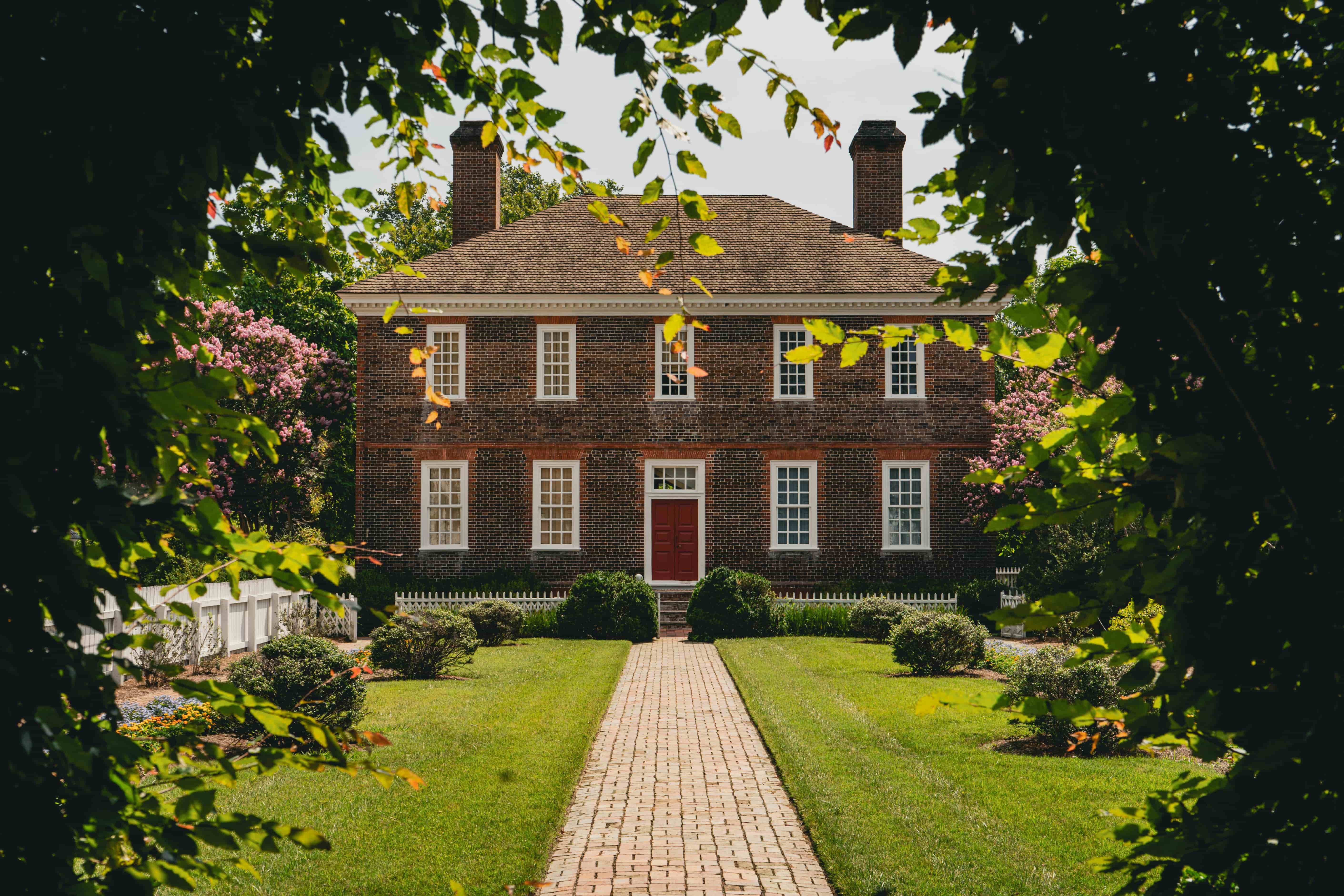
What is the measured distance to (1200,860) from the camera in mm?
1940

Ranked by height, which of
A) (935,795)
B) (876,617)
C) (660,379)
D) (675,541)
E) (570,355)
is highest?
(570,355)

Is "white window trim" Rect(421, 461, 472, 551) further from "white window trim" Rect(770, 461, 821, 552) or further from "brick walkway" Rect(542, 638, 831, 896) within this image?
"brick walkway" Rect(542, 638, 831, 896)

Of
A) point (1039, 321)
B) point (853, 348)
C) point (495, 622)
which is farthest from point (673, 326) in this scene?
point (495, 622)

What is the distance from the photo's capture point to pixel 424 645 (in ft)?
48.1

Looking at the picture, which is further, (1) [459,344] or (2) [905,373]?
(1) [459,344]

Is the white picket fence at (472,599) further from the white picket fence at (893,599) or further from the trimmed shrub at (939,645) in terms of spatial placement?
the trimmed shrub at (939,645)

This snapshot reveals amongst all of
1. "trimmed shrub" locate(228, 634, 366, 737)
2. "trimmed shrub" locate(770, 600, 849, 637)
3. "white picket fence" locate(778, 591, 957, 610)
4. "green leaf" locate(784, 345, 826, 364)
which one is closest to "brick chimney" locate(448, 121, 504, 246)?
"white picket fence" locate(778, 591, 957, 610)

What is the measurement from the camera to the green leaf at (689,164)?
9.92ft

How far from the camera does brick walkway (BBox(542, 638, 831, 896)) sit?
6027mm

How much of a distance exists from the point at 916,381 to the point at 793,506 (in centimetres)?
463

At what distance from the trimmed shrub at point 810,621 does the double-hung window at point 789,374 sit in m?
6.15

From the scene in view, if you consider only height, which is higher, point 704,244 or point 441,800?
point 704,244

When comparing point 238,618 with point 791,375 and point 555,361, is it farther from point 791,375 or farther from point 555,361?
point 791,375

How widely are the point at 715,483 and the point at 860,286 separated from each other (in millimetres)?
6435
